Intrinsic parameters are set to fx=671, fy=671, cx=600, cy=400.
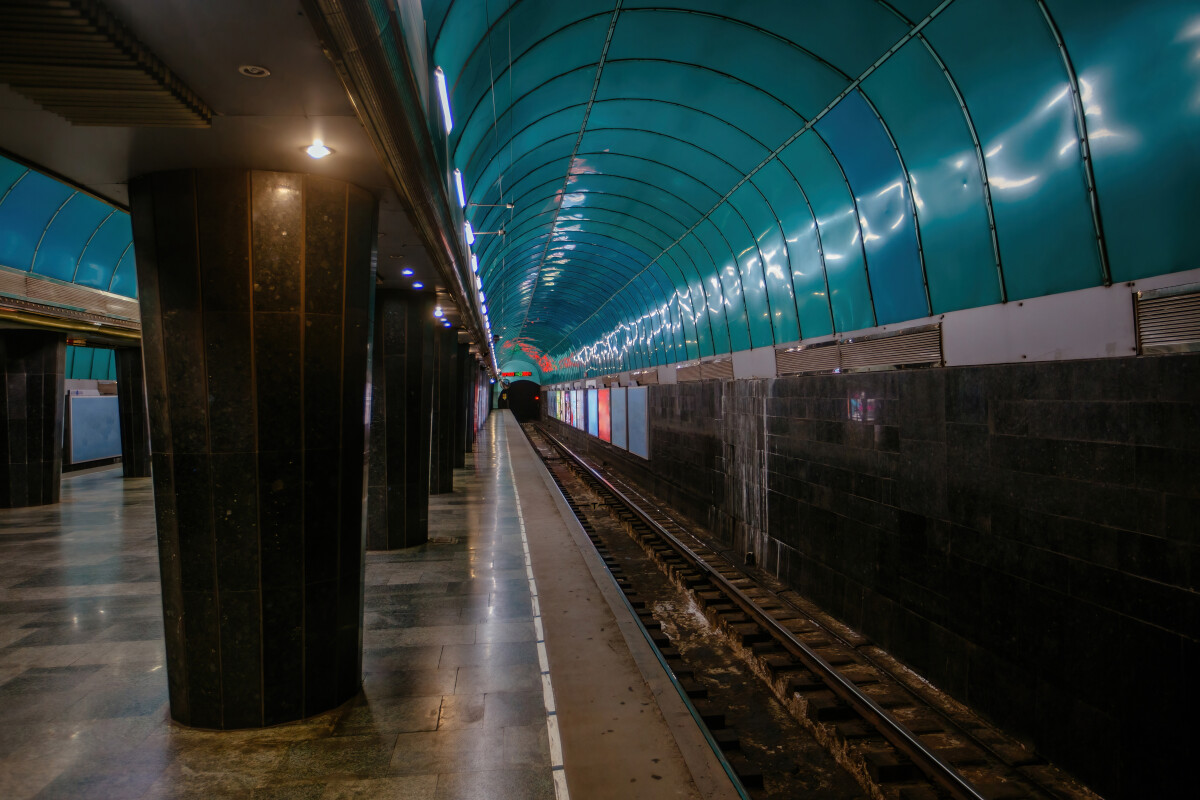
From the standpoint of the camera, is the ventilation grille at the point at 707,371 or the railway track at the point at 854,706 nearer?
the railway track at the point at 854,706

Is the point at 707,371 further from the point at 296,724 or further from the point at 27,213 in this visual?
the point at 27,213

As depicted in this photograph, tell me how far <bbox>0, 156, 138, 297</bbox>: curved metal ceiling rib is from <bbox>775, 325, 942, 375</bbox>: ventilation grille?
9543 mm

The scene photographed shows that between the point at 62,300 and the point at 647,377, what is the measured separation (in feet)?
47.2

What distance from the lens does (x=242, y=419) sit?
4.38 metres

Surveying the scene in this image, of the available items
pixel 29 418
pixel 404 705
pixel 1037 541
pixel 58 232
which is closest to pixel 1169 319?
pixel 1037 541

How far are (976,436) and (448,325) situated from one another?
12141 millimetres

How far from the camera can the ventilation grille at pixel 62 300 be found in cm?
934

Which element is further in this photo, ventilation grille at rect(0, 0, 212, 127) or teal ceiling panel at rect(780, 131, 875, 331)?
teal ceiling panel at rect(780, 131, 875, 331)

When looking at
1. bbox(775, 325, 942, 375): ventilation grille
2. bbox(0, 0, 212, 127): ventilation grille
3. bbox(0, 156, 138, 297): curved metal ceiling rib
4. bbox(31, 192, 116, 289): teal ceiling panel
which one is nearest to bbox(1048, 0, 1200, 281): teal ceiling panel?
bbox(775, 325, 942, 375): ventilation grille

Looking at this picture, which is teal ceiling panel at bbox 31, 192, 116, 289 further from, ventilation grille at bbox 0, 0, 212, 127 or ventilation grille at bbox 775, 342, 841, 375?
ventilation grille at bbox 775, 342, 841, 375

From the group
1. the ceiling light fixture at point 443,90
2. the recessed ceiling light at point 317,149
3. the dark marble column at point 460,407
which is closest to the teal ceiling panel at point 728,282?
the ceiling light fixture at point 443,90

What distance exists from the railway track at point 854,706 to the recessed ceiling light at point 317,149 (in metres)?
4.89

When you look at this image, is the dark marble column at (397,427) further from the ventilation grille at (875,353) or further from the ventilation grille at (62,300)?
the ventilation grille at (875,353)

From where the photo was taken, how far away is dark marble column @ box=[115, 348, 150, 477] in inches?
736
